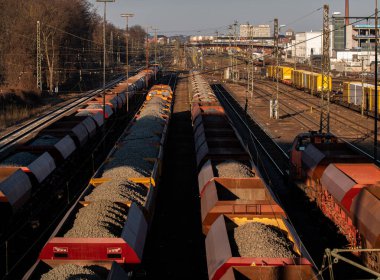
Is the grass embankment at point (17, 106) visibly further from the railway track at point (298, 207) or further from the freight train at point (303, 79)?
the freight train at point (303, 79)

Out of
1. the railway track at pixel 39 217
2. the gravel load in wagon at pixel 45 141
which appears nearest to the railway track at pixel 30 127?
the railway track at pixel 39 217

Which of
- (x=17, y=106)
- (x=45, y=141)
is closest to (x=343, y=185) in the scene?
(x=45, y=141)

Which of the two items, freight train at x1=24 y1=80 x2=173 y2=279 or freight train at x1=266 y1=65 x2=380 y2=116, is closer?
freight train at x1=24 y1=80 x2=173 y2=279

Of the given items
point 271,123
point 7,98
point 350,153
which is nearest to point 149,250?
point 350,153

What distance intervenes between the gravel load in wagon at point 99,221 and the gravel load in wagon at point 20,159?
761 cm

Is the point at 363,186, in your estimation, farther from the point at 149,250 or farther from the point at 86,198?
the point at 86,198

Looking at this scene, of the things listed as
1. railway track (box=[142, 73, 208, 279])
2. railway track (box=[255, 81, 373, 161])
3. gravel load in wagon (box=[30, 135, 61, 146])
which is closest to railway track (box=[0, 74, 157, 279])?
gravel load in wagon (box=[30, 135, 61, 146])

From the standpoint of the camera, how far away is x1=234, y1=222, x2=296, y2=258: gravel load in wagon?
9.73 metres

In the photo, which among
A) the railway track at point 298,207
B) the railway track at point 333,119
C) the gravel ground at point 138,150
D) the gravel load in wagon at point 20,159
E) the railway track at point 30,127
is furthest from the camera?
the railway track at point 30,127

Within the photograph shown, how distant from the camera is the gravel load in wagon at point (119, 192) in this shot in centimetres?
1312

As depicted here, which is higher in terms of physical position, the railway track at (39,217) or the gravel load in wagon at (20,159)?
the gravel load in wagon at (20,159)

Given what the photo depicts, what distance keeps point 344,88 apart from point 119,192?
135 feet

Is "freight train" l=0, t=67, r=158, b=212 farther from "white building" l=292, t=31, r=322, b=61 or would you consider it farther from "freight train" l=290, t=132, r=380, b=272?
"white building" l=292, t=31, r=322, b=61

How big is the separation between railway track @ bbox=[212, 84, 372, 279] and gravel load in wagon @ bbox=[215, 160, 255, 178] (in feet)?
5.76
